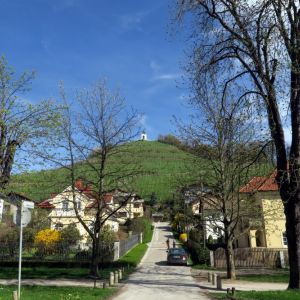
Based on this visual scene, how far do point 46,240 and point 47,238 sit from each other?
79cm

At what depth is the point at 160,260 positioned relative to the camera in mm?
39062

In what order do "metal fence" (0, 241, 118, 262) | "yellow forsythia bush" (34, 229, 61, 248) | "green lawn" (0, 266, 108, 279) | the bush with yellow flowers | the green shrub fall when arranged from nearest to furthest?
"green lawn" (0, 266, 108, 279) < "metal fence" (0, 241, 118, 262) < the bush with yellow flowers < "yellow forsythia bush" (34, 229, 61, 248) < the green shrub

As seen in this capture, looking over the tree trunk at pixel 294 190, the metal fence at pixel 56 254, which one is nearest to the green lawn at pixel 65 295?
the tree trunk at pixel 294 190

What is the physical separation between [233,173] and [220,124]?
423cm

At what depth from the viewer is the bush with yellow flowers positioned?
3328 cm

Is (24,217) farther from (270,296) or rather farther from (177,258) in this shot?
(177,258)

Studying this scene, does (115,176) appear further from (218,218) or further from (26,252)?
(26,252)

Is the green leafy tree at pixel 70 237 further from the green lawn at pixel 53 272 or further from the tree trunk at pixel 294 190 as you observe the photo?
the tree trunk at pixel 294 190

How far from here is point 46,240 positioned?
115 feet

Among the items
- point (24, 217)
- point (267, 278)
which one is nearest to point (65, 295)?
point (24, 217)

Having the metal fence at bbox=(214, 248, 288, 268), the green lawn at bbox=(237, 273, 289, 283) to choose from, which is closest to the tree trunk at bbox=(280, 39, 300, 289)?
the green lawn at bbox=(237, 273, 289, 283)

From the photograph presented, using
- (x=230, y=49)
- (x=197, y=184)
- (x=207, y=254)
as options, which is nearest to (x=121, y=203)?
(x=197, y=184)

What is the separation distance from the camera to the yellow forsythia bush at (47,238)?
3347 centimetres

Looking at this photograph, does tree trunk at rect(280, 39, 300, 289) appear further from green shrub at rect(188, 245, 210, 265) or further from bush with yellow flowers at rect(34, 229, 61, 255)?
bush with yellow flowers at rect(34, 229, 61, 255)
